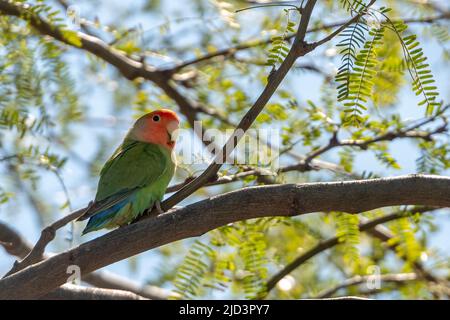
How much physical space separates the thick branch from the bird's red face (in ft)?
5.56

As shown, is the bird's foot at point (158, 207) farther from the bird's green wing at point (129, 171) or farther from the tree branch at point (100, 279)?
the tree branch at point (100, 279)

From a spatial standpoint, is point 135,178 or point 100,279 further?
point 100,279

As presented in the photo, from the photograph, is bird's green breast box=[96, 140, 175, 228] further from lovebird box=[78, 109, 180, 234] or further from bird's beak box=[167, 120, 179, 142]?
bird's beak box=[167, 120, 179, 142]

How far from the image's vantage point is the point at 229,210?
9.12ft

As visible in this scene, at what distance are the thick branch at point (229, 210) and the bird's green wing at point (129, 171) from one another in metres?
0.84

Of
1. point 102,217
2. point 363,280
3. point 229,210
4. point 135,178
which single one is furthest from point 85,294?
point 363,280

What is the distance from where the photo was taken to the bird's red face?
4500 mm

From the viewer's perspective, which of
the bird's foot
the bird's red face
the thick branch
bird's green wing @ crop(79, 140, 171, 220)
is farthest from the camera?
the bird's red face

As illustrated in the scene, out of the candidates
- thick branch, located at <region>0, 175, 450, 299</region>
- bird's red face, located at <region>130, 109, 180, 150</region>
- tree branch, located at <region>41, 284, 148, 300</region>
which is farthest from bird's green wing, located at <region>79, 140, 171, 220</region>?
thick branch, located at <region>0, 175, 450, 299</region>

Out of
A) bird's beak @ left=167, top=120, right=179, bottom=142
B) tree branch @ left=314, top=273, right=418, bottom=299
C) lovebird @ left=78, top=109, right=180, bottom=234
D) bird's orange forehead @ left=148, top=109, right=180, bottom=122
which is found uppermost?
bird's orange forehead @ left=148, top=109, right=180, bottom=122

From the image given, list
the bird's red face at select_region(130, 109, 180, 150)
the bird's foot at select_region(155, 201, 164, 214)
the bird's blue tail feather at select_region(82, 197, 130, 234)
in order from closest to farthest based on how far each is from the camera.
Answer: the bird's foot at select_region(155, 201, 164, 214)
the bird's blue tail feather at select_region(82, 197, 130, 234)
the bird's red face at select_region(130, 109, 180, 150)

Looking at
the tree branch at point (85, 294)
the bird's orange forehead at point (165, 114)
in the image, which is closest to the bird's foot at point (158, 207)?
the tree branch at point (85, 294)

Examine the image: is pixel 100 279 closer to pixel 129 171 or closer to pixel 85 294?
pixel 129 171

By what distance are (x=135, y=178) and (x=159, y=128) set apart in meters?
0.61
